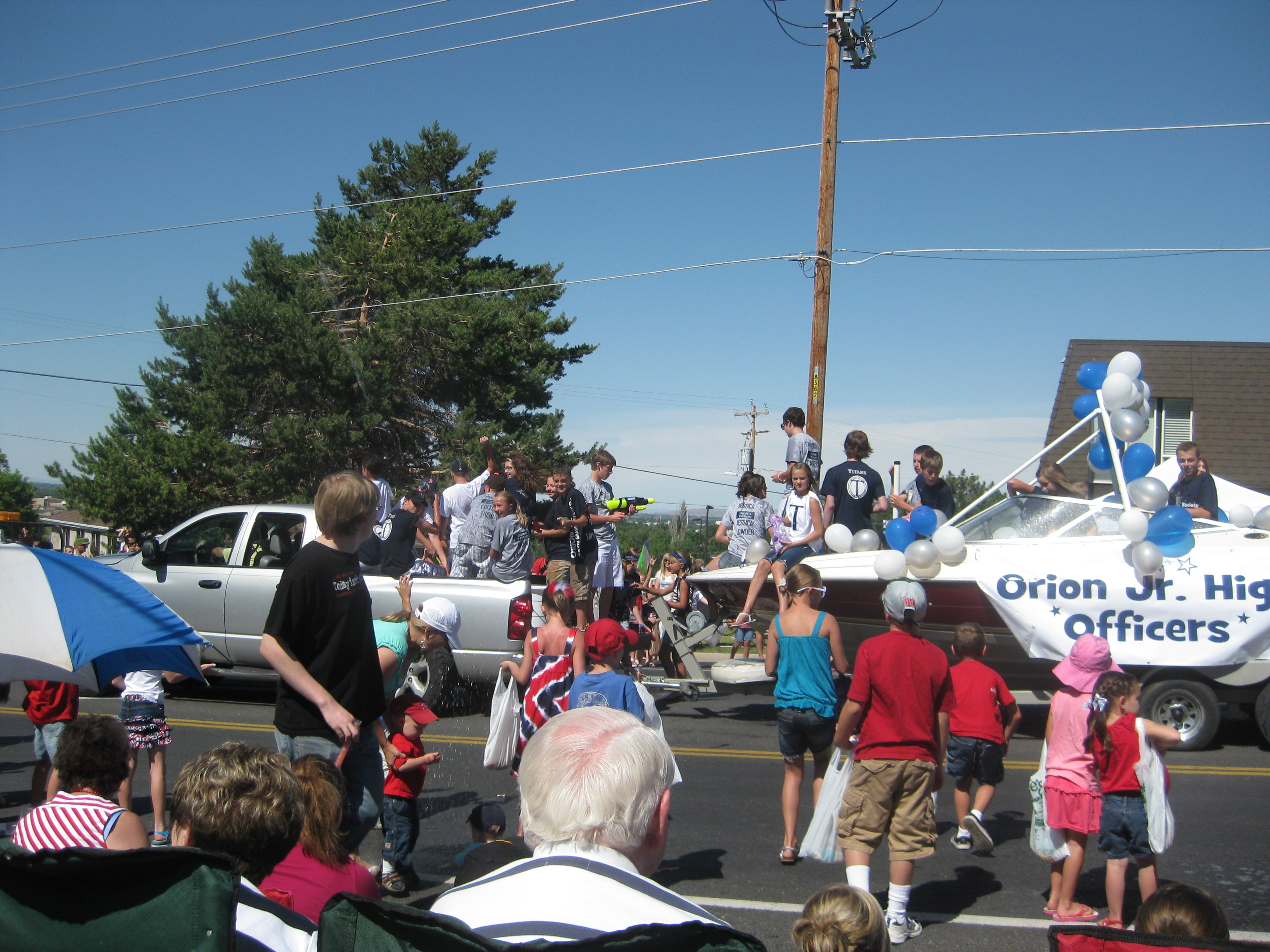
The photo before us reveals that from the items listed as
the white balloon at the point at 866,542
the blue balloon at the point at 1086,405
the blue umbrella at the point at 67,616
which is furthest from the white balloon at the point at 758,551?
the blue umbrella at the point at 67,616

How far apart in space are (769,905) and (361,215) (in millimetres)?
34567

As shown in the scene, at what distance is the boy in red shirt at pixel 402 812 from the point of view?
4.96 m

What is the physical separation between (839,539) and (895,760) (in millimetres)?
5024

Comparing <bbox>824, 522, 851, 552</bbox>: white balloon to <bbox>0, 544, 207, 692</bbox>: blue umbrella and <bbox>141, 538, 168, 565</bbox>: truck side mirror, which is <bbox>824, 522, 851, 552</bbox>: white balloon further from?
<bbox>0, 544, 207, 692</bbox>: blue umbrella

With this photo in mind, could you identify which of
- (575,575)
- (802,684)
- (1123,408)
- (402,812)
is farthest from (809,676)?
(575,575)

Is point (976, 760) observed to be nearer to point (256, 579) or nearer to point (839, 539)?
point (839, 539)

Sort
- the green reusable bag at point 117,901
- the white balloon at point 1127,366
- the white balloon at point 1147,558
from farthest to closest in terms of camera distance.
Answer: the white balloon at point 1127,366
the white balloon at point 1147,558
the green reusable bag at point 117,901

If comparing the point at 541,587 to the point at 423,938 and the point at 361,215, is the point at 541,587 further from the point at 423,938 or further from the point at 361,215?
the point at 361,215

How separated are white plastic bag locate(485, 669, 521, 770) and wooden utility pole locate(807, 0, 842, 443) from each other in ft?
32.1

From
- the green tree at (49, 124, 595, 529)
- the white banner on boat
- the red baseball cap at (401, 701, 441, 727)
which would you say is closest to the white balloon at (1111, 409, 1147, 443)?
the white banner on boat

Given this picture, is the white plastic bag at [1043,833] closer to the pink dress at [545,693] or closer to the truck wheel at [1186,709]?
the pink dress at [545,693]

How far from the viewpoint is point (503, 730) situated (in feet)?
17.7

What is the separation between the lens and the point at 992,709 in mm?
5957

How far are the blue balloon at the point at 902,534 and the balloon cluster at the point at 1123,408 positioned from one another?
6.18 feet
